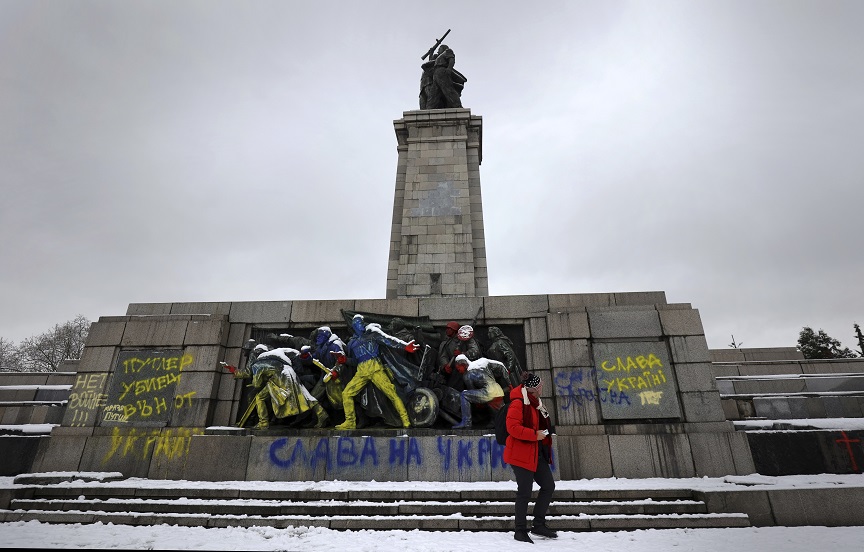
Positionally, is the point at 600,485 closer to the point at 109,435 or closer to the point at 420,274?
the point at 420,274

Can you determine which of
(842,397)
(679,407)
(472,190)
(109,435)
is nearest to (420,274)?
(472,190)

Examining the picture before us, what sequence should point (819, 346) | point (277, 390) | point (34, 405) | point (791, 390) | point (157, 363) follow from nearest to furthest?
point (277, 390) < point (157, 363) < point (34, 405) < point (791, 390) < point (819, 346)

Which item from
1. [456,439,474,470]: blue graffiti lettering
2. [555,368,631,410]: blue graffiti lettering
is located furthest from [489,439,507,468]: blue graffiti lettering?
[555,368,631,410]: blue graffiti lettering

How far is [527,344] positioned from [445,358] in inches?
72.2

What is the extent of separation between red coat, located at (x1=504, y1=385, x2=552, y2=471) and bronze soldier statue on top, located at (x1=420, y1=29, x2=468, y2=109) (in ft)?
45.1

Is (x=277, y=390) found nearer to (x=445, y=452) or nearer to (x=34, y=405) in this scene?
(x=445, y=452)

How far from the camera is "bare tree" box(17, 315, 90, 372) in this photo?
37438 millimetres

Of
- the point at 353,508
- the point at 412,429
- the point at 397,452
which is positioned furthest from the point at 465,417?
the point at 353,508

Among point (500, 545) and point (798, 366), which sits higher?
point (798, 366)

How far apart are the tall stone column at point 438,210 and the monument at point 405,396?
3.15 m

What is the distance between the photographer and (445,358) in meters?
9.36

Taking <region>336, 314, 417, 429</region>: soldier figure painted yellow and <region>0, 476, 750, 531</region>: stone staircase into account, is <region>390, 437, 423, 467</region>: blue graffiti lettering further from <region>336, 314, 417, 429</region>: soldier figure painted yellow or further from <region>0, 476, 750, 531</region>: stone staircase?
<region>0, 476, 750, 531</region>: stone staircase

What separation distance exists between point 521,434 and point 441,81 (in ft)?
48.2

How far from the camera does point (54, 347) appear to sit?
3788 cm
